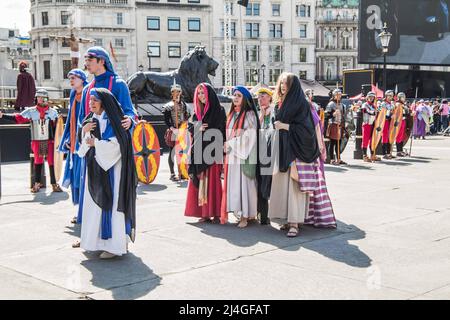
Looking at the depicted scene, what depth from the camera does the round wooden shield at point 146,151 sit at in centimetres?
1034

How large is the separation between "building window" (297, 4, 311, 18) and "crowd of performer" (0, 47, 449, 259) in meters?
67.6

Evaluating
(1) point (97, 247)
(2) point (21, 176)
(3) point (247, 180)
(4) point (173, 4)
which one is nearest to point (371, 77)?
(2) point (21, 176)

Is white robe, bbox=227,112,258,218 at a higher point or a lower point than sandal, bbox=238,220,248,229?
higher

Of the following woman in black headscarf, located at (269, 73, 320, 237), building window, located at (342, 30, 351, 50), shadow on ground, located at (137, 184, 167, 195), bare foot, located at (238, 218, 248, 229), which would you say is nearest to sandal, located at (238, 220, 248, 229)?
bare foot, located at (238, 218, 248, 229)

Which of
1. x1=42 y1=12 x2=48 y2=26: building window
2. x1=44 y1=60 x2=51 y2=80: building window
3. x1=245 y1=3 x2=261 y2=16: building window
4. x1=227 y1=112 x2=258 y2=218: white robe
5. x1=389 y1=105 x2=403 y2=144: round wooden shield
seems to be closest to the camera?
x1=227 y1=112 x2=258 y2=218: white robe

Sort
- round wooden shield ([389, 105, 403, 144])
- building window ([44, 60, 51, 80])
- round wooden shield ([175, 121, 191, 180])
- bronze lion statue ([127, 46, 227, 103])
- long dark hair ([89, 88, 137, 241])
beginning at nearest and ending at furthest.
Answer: long dark hair ([89, 88, 137, 241])
round wooden shield ([175, 121, 191, 180])
round wooden shield ([389, 105, 403, 144])
bronze lion statue ([127, 46, 227, 103])
building window ([44, 60, 51, 80])

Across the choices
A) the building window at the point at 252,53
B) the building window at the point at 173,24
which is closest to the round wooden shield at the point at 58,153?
the building window at the point at 173,24

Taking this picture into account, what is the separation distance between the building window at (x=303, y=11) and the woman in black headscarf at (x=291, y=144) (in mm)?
68598

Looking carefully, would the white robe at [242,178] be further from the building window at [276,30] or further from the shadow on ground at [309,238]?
the building window at [276,30]

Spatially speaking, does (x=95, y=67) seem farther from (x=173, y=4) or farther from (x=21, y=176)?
(x=173, y=4)

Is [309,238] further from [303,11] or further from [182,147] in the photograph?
[303,11]

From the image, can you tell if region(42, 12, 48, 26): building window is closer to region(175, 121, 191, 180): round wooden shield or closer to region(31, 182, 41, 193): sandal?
region(175, 121, 191, 180): round wooden shield

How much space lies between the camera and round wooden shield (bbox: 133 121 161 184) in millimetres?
10344

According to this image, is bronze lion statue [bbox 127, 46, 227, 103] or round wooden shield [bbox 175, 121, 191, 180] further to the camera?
bronze lion statue [bbox 127, 46, 227, 103]
